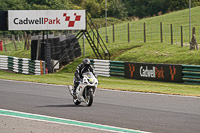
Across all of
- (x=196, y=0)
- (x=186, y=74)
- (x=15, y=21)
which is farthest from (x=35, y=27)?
(x=196, y=0)

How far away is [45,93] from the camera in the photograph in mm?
17734

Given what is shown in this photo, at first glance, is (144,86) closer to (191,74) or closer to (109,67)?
(191,74)

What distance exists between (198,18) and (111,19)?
930 inches

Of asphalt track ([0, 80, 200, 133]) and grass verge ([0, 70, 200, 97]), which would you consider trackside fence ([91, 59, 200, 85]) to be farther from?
asphalt track ([0, 80, 200, 133])

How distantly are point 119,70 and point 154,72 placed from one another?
3.21 meters

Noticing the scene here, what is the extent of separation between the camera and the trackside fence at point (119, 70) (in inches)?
967

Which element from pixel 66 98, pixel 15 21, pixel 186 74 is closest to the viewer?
pixel 66 98

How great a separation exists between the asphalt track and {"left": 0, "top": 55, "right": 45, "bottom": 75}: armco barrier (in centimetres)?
1262

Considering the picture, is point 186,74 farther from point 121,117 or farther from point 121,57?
point 121,117

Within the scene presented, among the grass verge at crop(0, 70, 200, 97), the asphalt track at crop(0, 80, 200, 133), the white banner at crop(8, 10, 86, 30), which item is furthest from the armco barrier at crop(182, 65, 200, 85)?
the white banner at crop(8, 10, 86, 30)

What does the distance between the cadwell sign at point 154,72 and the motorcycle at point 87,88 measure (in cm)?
1227

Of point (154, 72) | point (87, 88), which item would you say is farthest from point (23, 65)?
point (87, 88)

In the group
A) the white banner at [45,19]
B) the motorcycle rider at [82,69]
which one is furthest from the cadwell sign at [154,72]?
the motorcycle rider at [82,69]

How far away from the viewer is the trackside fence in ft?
80.6
